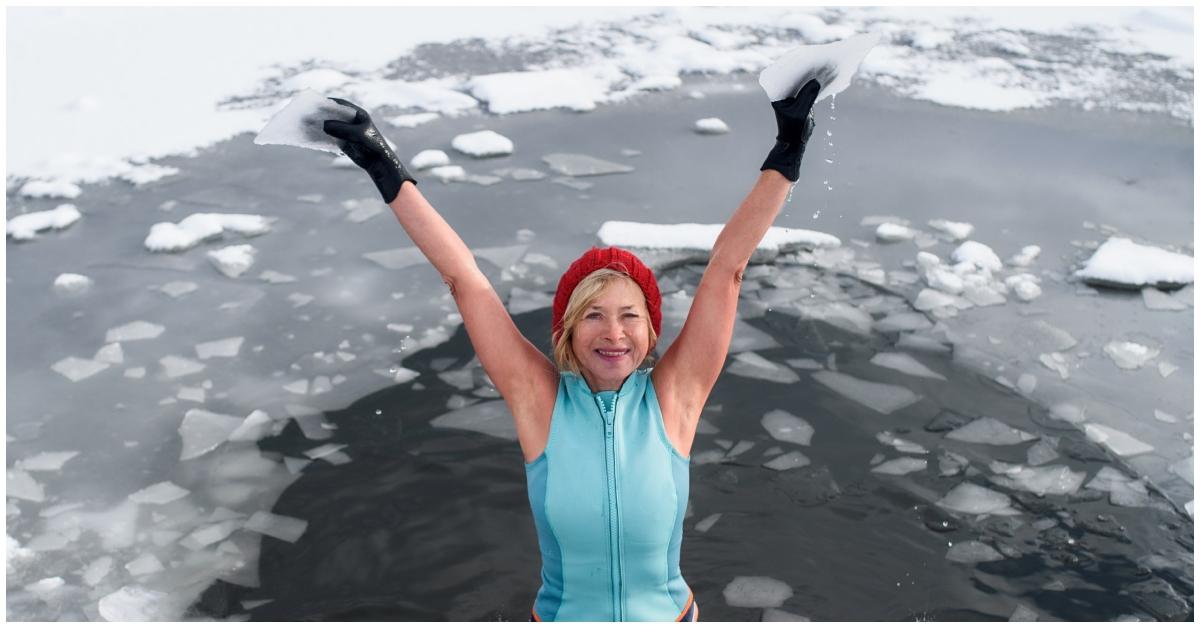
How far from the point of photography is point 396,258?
16.8 ft

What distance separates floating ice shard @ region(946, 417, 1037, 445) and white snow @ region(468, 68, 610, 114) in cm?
388

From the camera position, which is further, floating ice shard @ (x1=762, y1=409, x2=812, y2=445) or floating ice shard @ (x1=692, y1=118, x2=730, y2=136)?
floating ice shard @ (x1=692, y1=118, x2=730, y2=136)

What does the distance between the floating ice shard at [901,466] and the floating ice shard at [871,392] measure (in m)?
0.29

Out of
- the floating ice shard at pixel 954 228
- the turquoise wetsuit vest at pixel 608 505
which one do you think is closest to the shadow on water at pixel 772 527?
the turquoise wetsuit vest at pixel 608 505

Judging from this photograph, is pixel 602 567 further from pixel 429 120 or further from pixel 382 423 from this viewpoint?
pixel 429 120

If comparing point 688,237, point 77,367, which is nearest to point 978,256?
point 688,237

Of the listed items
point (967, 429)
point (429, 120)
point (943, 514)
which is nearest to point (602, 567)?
point (943, 514)

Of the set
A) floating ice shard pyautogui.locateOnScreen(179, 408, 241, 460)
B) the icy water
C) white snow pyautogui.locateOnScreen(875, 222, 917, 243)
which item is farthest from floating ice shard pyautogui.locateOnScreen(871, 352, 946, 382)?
floating ice shard pyautogui.locateOnScreen(179, 408, 241, 460)

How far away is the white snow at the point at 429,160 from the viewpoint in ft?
20.0

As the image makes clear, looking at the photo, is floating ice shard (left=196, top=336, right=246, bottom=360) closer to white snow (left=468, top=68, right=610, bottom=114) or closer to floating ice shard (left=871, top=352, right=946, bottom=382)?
floating ice shard (left=871, top=352, right=946, bottom=382)

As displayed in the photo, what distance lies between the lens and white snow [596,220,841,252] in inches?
199

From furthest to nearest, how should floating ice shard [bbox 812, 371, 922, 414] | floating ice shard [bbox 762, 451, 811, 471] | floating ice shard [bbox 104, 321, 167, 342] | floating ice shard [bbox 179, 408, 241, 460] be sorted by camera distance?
1. floating ice shard [bbox 104, 321, 167, 342]
2. floating ice shard [bbox 812, 371, 922, 414]
3. floating ice shard [bbox 179, 408, 241, 460]
4. floating ice shard [bbox 762, 451, 811, 471]

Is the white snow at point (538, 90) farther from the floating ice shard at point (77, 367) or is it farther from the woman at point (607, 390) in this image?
the woman at point (607, 390)

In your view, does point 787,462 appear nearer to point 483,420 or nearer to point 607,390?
point 483,420
